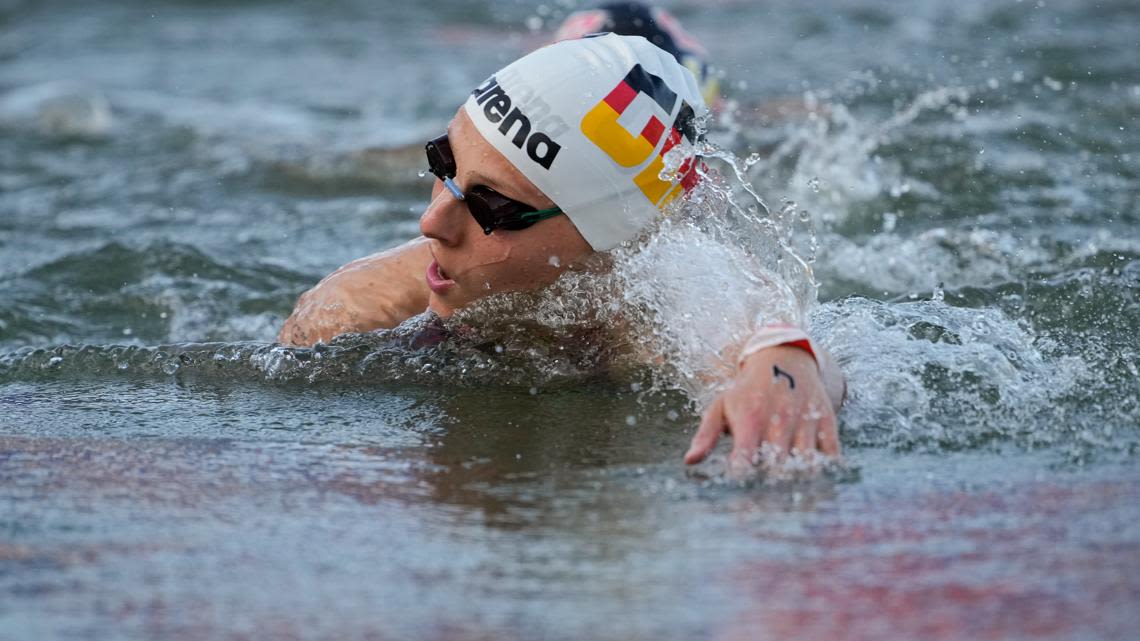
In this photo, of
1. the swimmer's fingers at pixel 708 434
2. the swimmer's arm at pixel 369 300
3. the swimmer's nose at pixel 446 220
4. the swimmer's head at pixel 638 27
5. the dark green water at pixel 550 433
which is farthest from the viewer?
the swimmer's head at pixel 638 27

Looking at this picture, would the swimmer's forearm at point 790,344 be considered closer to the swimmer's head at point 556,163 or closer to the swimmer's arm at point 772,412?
the swimmer's arm at point 772,412

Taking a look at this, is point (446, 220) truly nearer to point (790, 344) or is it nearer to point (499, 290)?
point (499, 290)

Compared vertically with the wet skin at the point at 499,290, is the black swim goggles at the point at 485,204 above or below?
above

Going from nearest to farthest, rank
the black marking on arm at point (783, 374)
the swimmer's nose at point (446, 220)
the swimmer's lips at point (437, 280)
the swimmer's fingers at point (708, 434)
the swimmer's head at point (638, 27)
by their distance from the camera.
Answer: the swimmer's fingers at point (708, 434) < the black marking on arm at point (783, 374) < the swimmer's nose at point (446, 220) < the swimmer's lips at point (437, 280) < the swimmer's head at point (638, 27)

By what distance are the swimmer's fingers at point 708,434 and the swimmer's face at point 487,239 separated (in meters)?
0.96

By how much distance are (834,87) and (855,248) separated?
4345 mm

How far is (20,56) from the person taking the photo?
535 inches

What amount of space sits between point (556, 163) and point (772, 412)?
3.65 ft

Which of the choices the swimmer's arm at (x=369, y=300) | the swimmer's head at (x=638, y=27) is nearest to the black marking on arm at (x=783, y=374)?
the swimmer's arm at (x=369, y=300)

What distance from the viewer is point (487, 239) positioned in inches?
152

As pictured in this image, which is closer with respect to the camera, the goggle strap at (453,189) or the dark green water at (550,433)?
the dark green water at (550,433)

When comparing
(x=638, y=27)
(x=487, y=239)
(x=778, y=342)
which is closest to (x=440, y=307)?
(x=487, y=239)

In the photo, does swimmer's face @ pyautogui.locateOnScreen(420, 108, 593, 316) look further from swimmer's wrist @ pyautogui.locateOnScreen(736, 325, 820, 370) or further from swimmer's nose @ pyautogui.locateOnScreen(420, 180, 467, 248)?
swimmer's wrist @ pyautogui.locateOnScreen(736, 325, 820, 370)

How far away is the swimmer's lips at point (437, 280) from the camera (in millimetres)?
4000
